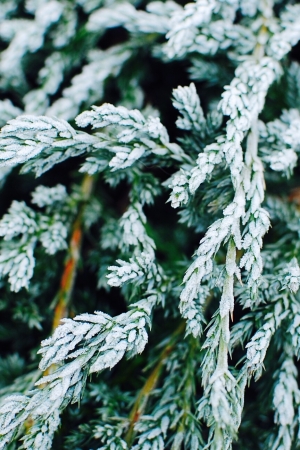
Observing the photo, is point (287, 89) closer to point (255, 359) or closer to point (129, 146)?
point (129, 146)

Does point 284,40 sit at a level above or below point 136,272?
above

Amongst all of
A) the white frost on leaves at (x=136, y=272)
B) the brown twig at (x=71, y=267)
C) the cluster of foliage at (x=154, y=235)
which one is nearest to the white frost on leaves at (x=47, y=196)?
the cluster of foliage at (x=154, y=235)

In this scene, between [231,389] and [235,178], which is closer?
[231,389]

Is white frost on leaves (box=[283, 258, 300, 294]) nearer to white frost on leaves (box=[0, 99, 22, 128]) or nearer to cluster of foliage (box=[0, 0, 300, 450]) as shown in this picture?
cluster of foliage (box=[0, 0, 300, 450])

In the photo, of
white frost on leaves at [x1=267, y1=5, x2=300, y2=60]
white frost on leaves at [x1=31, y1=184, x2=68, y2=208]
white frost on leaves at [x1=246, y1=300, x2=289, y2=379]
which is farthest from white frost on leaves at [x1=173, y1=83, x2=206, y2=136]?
white frost on leaves at [x1=246, y1=300, x2=289, y2=379]

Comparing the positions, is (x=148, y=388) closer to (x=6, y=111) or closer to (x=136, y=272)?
(x=136, y=272)

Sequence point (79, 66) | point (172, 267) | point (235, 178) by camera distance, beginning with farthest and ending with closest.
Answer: point (79, 66), point (172, 267), point (235, 178)

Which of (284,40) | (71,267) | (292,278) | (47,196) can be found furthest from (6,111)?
(292,278)

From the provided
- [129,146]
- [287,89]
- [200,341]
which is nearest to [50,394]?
[200,341]
